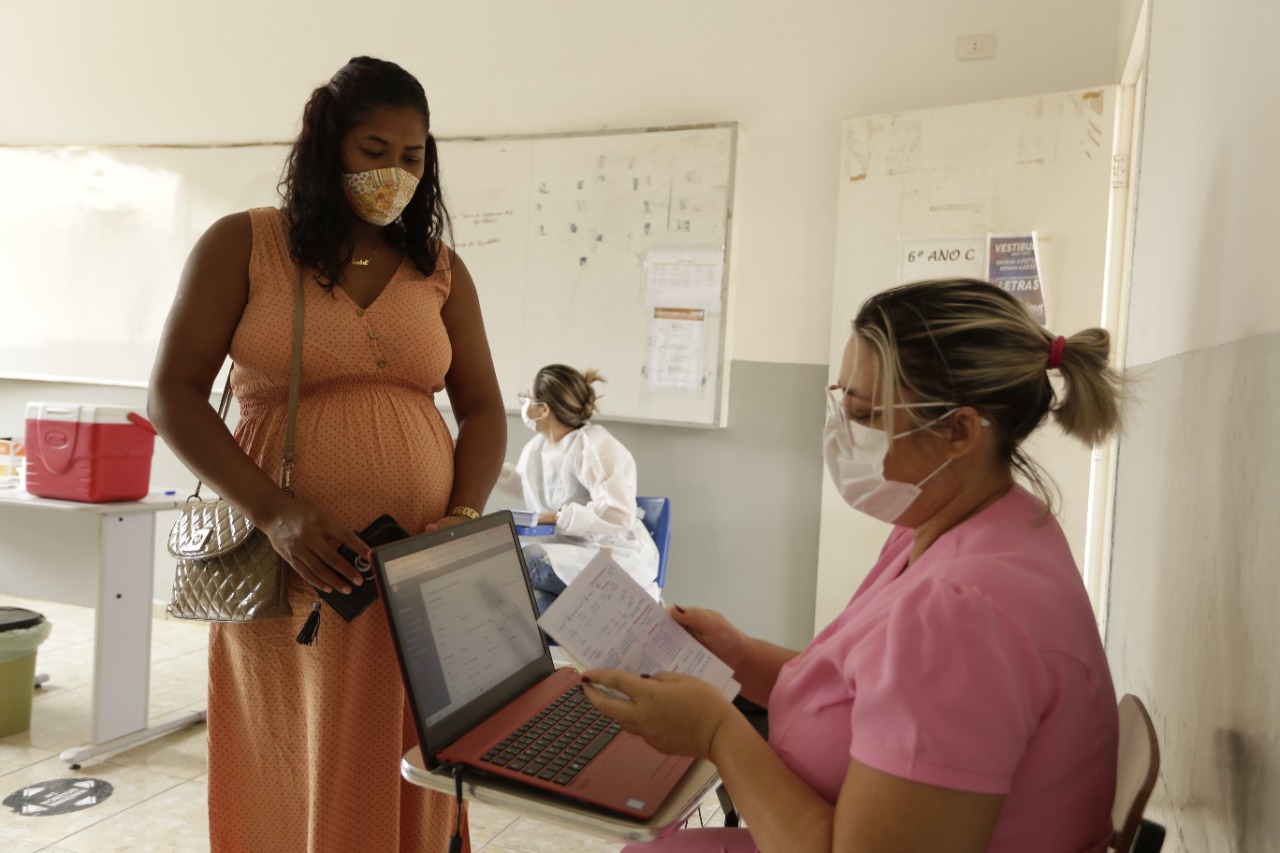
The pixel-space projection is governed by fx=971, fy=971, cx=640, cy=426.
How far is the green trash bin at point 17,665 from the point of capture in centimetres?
290

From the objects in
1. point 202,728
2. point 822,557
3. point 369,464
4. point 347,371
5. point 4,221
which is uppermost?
point 4,221

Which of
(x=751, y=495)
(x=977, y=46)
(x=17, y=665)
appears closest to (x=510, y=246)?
(x=751, y=495)

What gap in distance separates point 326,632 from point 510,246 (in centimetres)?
264

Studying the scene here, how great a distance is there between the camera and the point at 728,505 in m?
3.57

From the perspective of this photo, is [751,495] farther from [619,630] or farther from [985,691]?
[985,691]

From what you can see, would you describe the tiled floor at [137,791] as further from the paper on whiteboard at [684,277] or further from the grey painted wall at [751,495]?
the paper on whiteboard at [684,277]

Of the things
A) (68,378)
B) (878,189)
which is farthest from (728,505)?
(68,378)

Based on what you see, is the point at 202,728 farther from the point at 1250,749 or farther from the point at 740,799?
the point at 1250,749

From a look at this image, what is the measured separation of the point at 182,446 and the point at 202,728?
214 centimetres

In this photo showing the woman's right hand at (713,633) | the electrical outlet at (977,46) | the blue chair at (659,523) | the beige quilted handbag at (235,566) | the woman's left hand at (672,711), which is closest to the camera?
the woman's left hand at (672,711)

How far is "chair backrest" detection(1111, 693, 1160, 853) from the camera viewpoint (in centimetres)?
74

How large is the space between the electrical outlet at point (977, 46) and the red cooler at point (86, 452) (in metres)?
2.84

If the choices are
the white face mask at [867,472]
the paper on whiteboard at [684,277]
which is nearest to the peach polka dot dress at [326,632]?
the white face mask at [867,472]

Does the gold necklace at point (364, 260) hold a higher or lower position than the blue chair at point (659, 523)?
higher
